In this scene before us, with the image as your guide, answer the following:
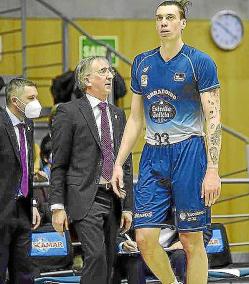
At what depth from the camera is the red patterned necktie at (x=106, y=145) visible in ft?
22.7

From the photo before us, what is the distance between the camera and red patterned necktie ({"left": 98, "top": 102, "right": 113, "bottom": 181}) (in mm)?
6930

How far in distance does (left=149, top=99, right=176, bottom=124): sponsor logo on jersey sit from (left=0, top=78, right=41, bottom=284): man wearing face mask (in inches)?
52.0

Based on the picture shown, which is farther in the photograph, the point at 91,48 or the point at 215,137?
the point at 91,48

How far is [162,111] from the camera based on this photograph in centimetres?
639

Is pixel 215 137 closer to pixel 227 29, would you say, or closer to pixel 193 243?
pixel 193 243

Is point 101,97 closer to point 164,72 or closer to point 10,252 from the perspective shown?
point 164,72

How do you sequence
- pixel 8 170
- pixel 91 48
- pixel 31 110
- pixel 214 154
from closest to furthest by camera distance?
pixel 214 154
pixel 8 170
pixel 31 110
pixel 91 48

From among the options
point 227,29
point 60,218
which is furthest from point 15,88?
point 227,29

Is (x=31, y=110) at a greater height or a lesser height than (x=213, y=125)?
greater

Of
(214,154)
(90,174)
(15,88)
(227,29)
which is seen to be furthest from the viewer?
(227,29)

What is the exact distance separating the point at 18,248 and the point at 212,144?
1799mm

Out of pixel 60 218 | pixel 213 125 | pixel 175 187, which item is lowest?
pixel 60 218

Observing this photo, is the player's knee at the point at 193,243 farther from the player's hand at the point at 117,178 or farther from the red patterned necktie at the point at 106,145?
the red patterned necktie at the point at 106,145

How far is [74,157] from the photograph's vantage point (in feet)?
22.8
